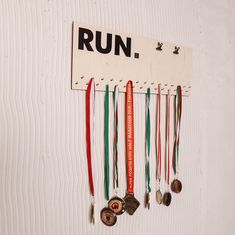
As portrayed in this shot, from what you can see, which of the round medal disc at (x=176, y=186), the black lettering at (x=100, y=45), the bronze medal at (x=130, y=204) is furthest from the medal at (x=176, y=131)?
the black lettering at (x=100, y=45)

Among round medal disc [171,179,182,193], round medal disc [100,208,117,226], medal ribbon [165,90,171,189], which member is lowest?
round medal disc [100,208,117,226]

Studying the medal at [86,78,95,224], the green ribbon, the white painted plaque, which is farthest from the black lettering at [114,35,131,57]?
the green ribbon

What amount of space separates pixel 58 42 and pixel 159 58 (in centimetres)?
30

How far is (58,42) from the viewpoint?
26.0 inches

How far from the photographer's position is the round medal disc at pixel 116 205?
0.75m

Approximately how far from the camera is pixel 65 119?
679 millimetres

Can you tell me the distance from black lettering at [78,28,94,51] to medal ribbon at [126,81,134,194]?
0.15 m

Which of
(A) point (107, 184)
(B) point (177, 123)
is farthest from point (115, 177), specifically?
(B) point (177, 123)

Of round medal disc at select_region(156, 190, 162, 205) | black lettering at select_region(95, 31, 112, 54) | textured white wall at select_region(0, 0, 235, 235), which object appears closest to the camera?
textured white wall at select_region(0, 0, 235, 235)

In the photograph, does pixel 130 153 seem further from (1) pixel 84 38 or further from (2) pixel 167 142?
(1) pixel 84 38

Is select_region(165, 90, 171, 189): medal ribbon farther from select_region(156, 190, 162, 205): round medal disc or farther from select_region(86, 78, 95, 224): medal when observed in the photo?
select_region(86, 78, 95, 224): medal

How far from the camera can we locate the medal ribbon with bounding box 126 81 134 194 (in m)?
0.77

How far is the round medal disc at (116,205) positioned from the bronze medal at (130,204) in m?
0.03

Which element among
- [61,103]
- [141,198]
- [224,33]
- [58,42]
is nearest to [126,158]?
[141,198]
